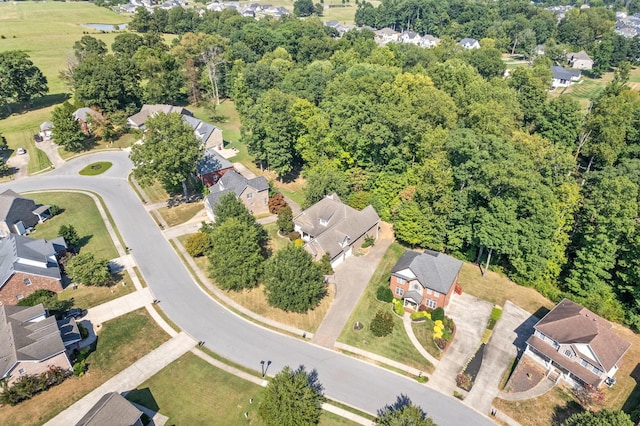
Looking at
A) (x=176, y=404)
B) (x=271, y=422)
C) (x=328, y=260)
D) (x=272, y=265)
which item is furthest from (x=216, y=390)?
(x=328, y=260)

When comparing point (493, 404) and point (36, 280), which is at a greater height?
point (36, 280)

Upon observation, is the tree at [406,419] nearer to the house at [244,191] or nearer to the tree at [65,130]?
the house at [244,191]

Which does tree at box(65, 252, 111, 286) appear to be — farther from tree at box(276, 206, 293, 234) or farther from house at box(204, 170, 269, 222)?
tree at box(276, 206, 293, 234)

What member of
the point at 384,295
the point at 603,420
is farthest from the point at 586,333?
the point at 384,295

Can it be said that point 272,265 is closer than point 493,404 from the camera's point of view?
No

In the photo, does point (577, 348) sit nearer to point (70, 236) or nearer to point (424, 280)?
point (424, 280)

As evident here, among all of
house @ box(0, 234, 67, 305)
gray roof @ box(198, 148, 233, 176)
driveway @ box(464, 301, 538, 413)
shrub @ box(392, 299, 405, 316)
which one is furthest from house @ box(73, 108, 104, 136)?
driveway @ box(464, 301, 538, 413)

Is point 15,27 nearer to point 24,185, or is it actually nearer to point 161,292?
point 24,185
